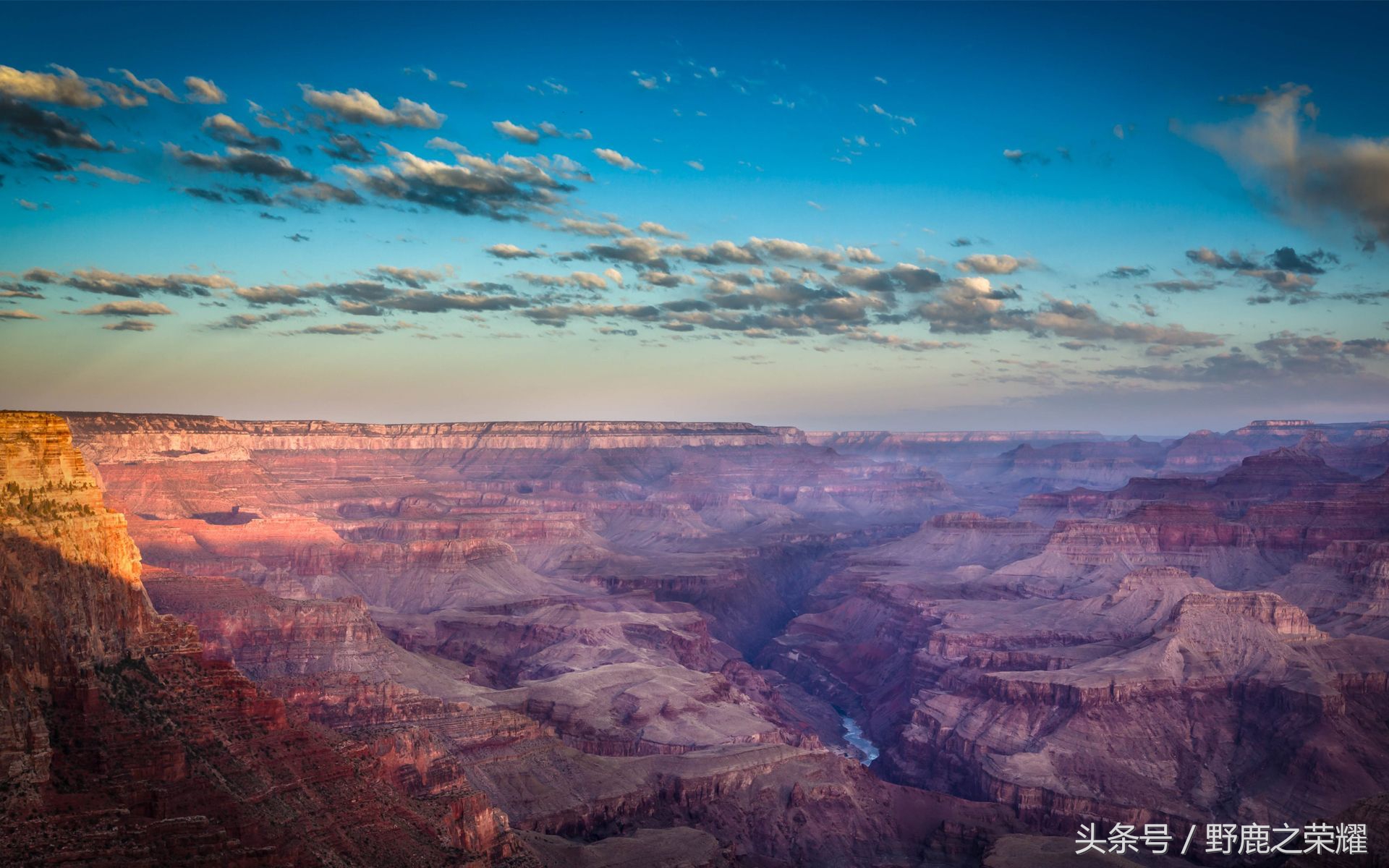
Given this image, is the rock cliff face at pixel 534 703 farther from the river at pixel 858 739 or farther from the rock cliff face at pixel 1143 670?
the rock cliff face at pixel 1143 670

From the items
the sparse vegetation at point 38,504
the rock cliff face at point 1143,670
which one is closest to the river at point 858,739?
the rock cliff face at point 1143,670

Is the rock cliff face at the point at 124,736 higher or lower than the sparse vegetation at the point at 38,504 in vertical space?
lower

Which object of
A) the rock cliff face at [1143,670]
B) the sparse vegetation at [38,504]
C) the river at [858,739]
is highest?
the sparse vegetation at [38,504]

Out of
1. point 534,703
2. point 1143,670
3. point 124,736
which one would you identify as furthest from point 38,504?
point 1143,670

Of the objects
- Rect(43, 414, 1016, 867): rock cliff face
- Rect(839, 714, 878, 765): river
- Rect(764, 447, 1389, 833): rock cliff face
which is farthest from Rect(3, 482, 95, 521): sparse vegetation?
Rect(839, 714, 878, 765): river

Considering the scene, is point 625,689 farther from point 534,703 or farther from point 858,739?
point 858,739

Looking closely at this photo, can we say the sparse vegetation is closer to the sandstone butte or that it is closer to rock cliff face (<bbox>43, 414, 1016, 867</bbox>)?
the sandstone butte

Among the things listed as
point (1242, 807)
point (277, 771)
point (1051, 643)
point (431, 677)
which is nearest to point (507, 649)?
point (431, 677)

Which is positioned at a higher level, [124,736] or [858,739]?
[124,736]
